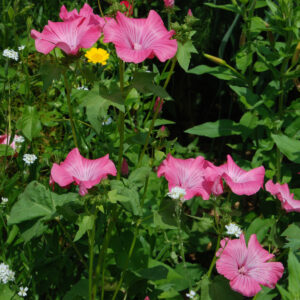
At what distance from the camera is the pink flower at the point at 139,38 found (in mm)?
1174

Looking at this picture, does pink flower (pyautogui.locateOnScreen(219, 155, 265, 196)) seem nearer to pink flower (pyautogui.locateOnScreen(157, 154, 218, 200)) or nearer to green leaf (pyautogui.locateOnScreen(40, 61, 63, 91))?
pink flower (pyautogui.locateOnScreen(157, 154, 218, 200))

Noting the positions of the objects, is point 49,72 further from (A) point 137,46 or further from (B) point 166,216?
(B) point 166,216

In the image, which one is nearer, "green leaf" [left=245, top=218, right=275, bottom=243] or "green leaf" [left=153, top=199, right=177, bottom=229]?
"green leaf" [left=153, top=199, right=177, bottom=229]

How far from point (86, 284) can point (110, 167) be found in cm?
50

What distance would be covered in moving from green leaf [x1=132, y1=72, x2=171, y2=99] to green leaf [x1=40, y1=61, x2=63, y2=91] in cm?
22

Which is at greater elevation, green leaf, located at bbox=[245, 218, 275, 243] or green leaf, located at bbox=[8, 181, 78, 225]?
green leaf, located at bbox=[8, 181, 78, 225]

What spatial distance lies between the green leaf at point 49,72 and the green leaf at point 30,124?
50cm

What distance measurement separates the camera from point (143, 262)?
162 centimetres

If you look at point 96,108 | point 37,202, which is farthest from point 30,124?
point 96,108

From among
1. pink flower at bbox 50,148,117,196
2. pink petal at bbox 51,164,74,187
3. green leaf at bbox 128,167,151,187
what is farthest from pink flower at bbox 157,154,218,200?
pink petal at bbox 51,164,74,187

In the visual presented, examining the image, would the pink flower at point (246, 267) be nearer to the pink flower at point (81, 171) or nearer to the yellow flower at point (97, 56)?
the pink flower at point (81, 171)

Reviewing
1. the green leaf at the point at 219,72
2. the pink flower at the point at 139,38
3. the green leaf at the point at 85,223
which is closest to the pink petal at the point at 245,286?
the green leaf at the point at 85,223

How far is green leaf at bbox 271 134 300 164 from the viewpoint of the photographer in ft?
5.71

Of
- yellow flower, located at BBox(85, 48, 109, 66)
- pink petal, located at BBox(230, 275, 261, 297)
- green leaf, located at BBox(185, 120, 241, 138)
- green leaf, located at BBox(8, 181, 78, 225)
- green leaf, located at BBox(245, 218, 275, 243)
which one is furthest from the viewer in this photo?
green leaf, located at BBox(185, 120, 241, 138)
